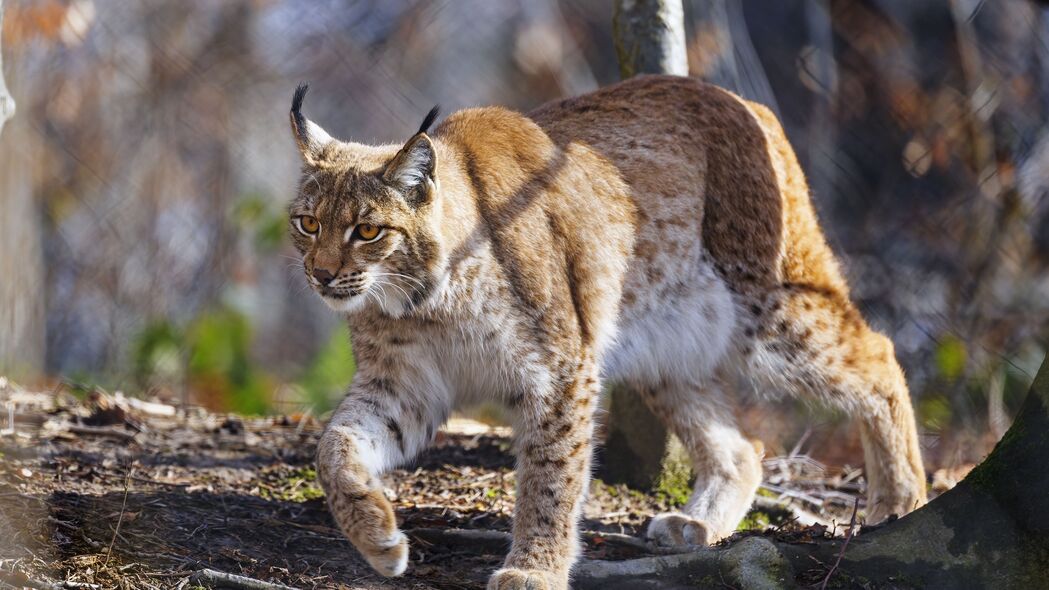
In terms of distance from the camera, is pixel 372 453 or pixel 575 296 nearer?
pixel 372 453

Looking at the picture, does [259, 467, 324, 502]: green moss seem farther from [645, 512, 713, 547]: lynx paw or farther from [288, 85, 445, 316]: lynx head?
[645, 512, 713, 547]: lynx paw

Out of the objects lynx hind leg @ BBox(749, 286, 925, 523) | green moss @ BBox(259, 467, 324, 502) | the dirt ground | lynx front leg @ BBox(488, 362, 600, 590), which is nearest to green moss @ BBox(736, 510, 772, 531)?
the dirt ground

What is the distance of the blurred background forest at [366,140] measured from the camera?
278 inches

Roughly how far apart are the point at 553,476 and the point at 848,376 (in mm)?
1383

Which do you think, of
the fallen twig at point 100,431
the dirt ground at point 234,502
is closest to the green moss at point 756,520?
the dirt ground at point 234,502

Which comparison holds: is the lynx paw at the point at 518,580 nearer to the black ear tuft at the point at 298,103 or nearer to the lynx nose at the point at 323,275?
the lynx nose at the point at 323,275

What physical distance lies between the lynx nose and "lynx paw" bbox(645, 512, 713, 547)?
56.0 inches

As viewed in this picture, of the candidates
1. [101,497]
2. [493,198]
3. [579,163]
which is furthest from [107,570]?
[579,163]

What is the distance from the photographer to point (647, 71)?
4.87 metres

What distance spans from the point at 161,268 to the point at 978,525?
17.9 feet

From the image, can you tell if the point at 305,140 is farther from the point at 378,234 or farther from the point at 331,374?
the point at 331,374

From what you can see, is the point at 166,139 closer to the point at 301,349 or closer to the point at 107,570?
the point at 301,349

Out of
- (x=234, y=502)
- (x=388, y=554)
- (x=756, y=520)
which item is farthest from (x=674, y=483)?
(x=388, y=554)

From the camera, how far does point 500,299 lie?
12.0 ft
